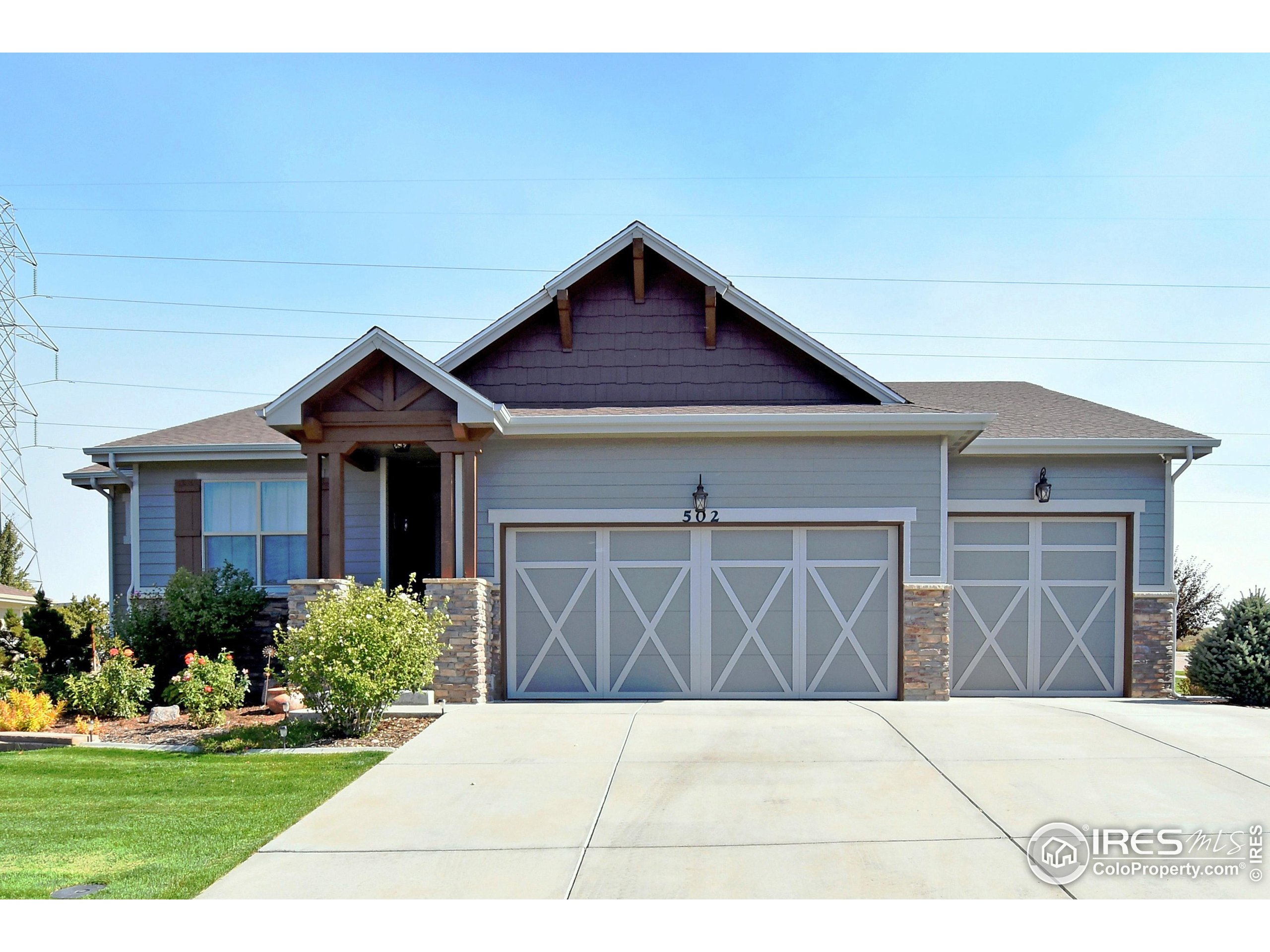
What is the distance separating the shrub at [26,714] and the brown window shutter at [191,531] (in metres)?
3.81

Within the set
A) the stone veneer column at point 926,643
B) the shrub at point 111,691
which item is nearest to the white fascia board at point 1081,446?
the stone veneer column at point 926,643

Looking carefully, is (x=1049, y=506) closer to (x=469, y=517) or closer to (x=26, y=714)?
(x=469, y=517)

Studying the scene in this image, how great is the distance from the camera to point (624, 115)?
14.0 m

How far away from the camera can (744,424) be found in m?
12.7

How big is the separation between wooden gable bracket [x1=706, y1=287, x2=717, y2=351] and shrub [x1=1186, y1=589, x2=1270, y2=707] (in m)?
7.68

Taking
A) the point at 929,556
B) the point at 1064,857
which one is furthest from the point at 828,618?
the point at 1064,857

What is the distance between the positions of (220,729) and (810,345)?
911cm

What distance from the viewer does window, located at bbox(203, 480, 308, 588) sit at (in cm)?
1493

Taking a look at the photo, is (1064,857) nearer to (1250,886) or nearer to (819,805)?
(1250,886)

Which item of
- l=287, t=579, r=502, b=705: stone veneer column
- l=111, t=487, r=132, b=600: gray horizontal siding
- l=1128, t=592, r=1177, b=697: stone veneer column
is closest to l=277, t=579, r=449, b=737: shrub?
l=287, t=579, r=502, b=705: stone veneer column

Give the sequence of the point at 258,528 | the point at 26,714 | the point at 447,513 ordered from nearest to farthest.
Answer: the point at 26,714 < the point at 447,513 < the point at 258,528

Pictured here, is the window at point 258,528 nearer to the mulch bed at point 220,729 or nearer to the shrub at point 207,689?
the shrub at point 207,689

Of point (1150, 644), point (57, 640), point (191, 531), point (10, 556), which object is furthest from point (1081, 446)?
point (10, 556)

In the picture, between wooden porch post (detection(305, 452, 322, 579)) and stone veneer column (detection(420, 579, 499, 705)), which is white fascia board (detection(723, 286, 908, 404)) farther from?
wooden porch post (detection(305, 452, 322, 579))
